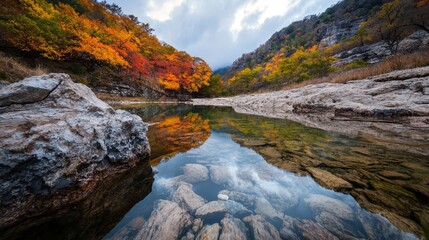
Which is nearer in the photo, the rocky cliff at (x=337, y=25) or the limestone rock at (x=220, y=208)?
the limestone rock at (x=220, y=208)

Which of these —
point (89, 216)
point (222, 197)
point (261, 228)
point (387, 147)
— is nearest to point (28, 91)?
point (89, 216)

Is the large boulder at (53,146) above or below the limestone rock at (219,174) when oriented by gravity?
above

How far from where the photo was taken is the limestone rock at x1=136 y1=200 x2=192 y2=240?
1659mm

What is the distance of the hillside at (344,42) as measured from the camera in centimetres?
2083

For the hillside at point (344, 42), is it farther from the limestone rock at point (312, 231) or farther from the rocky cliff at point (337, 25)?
the limestone rock at point (312, 231)

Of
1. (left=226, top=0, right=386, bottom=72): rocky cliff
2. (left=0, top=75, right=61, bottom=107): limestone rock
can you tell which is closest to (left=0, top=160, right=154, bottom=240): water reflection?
(left=0, top=75, right=61, bottom=107): limestone rock

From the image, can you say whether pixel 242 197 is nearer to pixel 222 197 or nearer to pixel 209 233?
pixel 222 197

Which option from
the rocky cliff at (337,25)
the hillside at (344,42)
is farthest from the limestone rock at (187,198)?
the rocky cliff at (337,25)

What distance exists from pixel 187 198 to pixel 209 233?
2.26 feet

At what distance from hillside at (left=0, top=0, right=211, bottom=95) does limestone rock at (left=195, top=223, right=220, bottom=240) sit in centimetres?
1199

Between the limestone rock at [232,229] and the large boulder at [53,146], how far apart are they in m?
1.84

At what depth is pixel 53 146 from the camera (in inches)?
76.9

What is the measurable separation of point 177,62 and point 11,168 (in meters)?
31.8

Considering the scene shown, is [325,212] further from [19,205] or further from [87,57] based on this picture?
[87,57]
